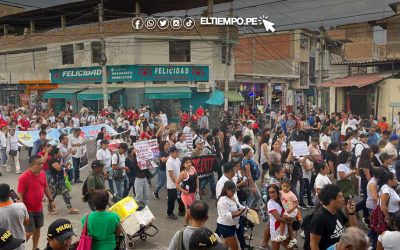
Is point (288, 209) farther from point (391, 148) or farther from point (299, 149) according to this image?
point (391, 148)

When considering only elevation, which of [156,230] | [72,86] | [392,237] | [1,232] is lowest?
[156,230]

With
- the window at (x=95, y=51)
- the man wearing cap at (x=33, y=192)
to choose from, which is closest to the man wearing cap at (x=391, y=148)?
the man wearing cap at (x=33, y=192)

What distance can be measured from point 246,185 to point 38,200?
3979mm

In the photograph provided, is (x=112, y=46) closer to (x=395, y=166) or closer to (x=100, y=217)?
(x=395, y=166)

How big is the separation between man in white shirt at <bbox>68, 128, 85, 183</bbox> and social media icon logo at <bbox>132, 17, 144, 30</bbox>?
18.9 m

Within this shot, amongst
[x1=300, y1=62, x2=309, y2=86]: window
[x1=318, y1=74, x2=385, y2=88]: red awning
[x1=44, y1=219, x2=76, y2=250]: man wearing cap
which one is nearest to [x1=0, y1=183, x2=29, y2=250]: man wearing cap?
[x1=44, y1=219, x2=76, y2=250]: man wearing cap

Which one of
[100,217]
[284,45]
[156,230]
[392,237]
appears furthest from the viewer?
[284,45]

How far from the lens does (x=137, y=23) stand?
96.8 ft

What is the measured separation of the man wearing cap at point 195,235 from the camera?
3621mm

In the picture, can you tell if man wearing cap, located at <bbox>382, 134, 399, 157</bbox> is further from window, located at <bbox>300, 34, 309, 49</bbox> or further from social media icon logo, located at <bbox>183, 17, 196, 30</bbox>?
window, located at <bbox>300, 34, 309, 49</bbox>

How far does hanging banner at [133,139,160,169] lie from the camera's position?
9180 millimetres

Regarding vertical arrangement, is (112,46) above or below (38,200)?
above

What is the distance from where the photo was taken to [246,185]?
26.7 ft

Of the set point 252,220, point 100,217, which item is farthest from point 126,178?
point 100,217
